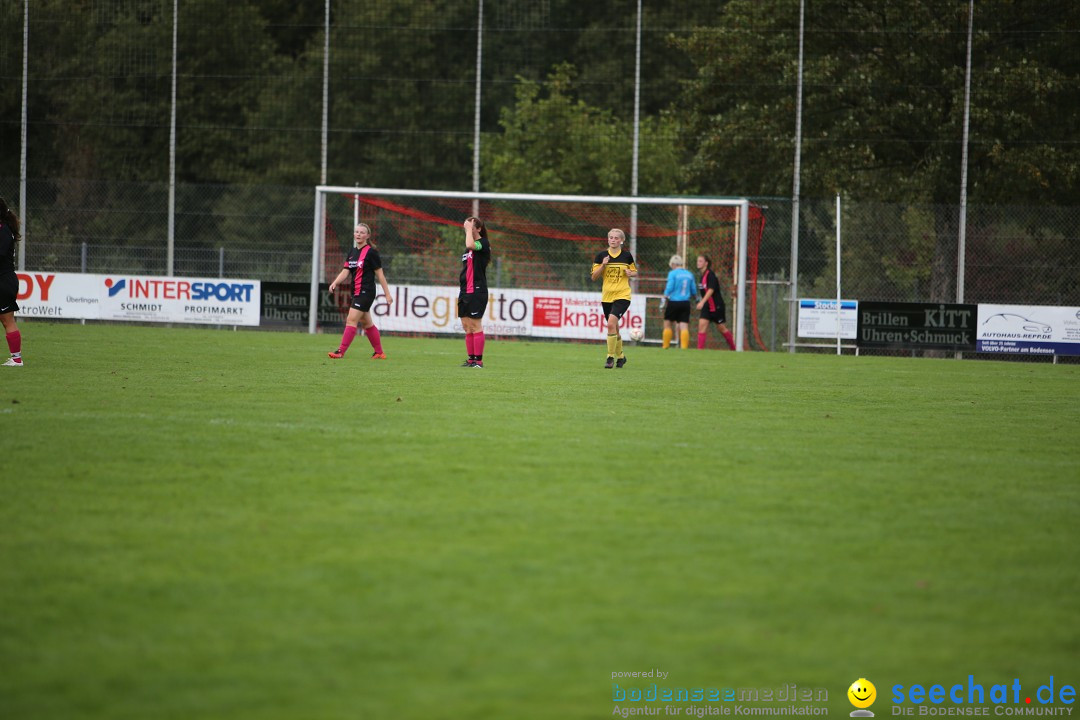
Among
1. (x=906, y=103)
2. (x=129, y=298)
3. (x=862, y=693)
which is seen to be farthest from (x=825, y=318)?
(x=862, y=693)

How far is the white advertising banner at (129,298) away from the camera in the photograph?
26.6 metres

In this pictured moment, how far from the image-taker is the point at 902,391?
14086 mm

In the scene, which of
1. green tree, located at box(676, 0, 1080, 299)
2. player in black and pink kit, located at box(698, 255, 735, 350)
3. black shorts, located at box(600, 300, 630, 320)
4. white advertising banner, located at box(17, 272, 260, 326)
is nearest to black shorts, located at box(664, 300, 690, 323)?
player in black and pink kit, located at box(698, 255, 735, 350)

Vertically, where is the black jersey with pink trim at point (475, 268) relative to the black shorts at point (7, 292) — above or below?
above

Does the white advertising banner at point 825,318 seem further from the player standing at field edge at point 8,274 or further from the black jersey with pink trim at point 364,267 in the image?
the player standing at field edge at point 8,274

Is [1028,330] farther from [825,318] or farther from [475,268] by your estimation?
[475,268]

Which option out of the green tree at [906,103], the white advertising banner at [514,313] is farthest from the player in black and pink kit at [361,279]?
the green tree at [906,103]

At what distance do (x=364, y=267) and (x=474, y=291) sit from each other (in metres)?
2.05

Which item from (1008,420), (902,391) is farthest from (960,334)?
(1008,420)

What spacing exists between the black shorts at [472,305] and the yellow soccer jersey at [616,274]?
5.88 ft

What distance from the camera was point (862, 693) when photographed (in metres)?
3.80

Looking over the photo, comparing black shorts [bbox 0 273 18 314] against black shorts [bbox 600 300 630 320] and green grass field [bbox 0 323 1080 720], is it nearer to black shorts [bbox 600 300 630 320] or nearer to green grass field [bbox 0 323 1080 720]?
green grass field [bbox 0 323 1080 720]

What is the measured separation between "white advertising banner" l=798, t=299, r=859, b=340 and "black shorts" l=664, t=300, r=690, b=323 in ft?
9.34

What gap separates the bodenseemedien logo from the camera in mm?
3717
